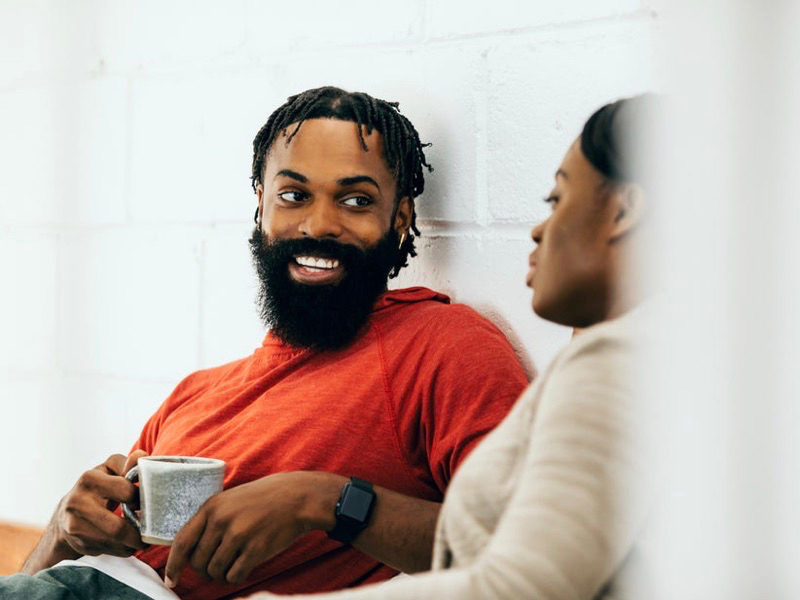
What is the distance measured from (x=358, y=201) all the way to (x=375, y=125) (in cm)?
9

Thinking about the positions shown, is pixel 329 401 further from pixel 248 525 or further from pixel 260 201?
pixel 260 201

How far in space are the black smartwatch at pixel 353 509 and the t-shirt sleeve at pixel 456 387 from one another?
8cm

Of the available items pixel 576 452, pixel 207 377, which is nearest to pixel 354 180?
pixel 207 377

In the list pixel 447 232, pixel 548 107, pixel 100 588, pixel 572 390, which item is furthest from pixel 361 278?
pixel 572 390

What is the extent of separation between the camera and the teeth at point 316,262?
3.51 ft

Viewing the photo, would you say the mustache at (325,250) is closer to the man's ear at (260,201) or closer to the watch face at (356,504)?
the man's ear at (260,201)

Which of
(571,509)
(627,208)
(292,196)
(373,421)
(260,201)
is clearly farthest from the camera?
(260,201)

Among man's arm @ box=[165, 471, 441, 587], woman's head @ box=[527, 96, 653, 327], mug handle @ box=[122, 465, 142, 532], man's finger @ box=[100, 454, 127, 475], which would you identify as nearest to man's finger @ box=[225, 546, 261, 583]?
man's arm @ box=[165, 471, 441, 587]

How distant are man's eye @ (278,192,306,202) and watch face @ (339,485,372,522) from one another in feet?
1.08

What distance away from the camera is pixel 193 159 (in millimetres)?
1444

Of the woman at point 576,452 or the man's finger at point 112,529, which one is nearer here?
the woman at point 576,452

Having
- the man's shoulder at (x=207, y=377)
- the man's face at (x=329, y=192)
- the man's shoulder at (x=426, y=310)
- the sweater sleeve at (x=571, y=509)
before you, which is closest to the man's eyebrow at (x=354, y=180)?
the man's face at (x=329, y=192)

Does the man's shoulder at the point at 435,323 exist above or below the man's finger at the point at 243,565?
above

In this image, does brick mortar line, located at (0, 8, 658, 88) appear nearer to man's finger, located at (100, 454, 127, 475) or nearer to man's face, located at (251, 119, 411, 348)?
man's face, located at (251, 119, 411, 348)
